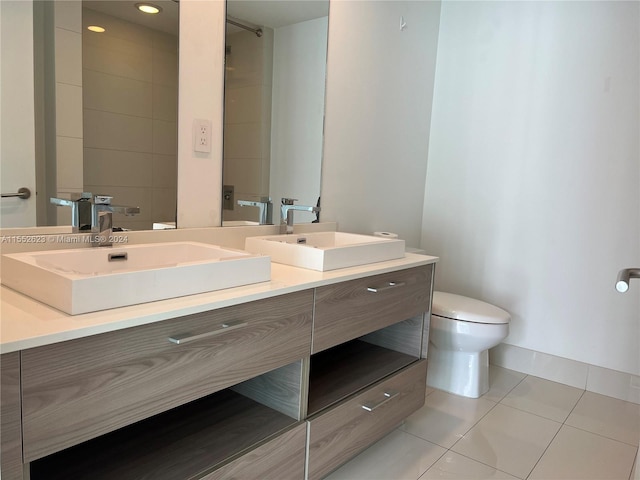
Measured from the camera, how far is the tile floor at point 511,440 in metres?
1.83

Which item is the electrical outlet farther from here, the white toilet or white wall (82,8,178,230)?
the white toilet

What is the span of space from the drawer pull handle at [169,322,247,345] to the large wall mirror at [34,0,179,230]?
584 mm

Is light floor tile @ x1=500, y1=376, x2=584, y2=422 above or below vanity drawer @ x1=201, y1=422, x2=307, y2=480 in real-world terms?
below

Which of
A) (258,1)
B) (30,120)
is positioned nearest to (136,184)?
(30,120)

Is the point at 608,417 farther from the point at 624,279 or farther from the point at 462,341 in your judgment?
the point at 624,279

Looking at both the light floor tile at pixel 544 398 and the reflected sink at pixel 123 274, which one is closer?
the reflected sink at pixel 123 274

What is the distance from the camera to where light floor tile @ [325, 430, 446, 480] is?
1.76 meters

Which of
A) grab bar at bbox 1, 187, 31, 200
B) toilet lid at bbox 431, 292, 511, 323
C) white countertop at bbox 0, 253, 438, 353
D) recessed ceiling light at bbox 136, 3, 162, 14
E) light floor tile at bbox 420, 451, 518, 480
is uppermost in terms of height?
recessed ceiling light at bbox 136, 3, 162, 14

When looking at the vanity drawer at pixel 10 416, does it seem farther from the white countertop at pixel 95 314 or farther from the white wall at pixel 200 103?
the white wall at pixel 200 103

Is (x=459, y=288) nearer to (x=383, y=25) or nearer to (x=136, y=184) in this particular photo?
(x=383, y=25)

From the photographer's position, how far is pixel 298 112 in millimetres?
2135

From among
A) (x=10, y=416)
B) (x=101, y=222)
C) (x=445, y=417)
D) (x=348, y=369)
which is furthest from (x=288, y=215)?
(x=10, y=416)

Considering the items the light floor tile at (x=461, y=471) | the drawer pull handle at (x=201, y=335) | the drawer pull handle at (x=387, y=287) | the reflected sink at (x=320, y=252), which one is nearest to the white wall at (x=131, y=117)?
the reflected sink at (x=320, y=252)

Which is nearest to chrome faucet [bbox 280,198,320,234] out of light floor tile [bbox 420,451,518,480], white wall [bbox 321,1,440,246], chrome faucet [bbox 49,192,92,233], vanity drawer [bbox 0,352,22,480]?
white wall [bbox 321,1,440,246]
